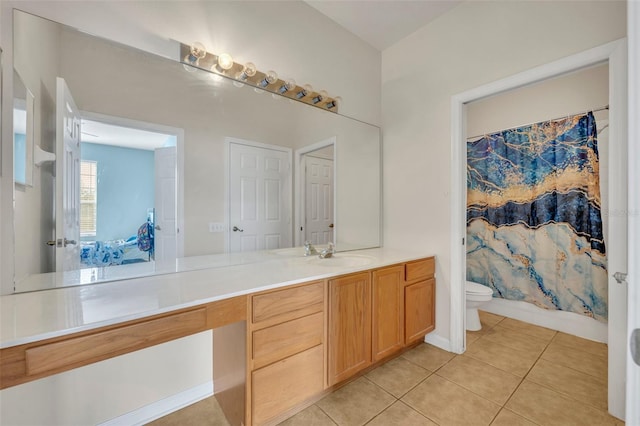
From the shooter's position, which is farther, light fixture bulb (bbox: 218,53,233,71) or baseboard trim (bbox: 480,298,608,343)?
baseboard trim (bbox: 480,298,608,343)

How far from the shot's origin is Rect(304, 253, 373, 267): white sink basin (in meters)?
1.97

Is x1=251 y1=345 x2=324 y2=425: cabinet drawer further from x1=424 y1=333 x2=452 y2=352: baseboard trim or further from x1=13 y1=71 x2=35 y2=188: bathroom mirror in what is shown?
x1=13 y1=71 x2=35 y2=188: bathroom mirror

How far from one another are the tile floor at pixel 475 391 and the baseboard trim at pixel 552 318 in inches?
4.6

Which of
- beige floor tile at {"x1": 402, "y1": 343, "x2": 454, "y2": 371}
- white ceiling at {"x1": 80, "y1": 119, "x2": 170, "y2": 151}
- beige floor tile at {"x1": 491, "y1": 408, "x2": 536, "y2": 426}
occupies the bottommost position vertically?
beige floor tile at {"x1": 402, "y1": 343, "x2": 454, "y2": 371}

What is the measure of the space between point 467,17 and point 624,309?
220cm

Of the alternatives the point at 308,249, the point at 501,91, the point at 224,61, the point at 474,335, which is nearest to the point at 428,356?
the point at 474,335

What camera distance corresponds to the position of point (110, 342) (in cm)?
94

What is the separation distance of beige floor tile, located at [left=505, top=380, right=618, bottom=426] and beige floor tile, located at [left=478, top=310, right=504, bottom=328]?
1002mm

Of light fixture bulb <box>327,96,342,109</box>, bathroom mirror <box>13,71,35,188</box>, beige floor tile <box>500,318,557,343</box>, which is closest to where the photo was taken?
bathroom mirror <box>13,71,35,188</box>

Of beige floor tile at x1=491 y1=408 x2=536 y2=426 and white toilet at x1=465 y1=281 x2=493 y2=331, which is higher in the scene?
white toilet at x1=465 y1=281 x2=493 y2=331

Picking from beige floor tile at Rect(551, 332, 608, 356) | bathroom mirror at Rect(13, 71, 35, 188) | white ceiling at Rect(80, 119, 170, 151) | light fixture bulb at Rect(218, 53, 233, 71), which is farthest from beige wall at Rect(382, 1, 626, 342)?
bathroom mirror at Rect(13, 71, 35, 188)

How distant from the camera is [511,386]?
5.72ft

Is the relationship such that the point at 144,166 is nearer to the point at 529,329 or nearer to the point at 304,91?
the point at 304,91

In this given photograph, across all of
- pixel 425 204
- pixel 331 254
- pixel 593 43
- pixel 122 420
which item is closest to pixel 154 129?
pixel 331 254
